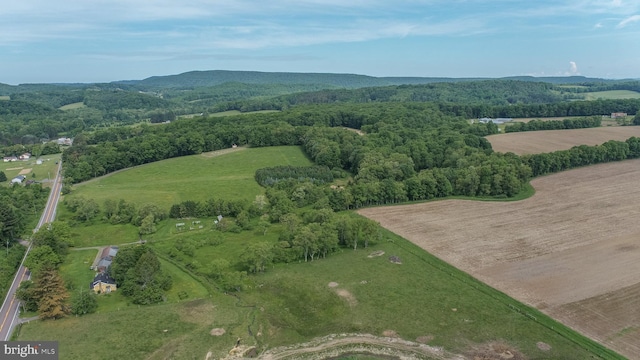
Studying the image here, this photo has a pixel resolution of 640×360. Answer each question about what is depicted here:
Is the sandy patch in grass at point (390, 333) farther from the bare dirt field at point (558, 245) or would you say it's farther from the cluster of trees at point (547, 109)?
the cluster of trees at point (547, 109)

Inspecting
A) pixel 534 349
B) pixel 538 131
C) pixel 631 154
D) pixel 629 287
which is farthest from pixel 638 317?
pixel 538 131

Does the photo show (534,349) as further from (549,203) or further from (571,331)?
(549,203)

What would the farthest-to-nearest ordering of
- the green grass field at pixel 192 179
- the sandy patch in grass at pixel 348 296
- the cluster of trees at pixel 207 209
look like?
the green grass field at pixel 192 179, the cluster of trees at pixel 207 209, the sandy patch in grass at pixel 348 296

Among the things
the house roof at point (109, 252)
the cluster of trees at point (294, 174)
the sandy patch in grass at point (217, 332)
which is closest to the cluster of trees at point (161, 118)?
the cluster of trees at point (294, 174)

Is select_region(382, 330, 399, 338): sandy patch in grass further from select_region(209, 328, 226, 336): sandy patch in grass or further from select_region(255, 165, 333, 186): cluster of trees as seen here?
select_region(255, 165, 333, 186): cluster of trees

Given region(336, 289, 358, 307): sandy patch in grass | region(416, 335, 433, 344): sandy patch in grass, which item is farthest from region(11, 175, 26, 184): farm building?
region(416, 335, 433, 344): sandy patch in grass

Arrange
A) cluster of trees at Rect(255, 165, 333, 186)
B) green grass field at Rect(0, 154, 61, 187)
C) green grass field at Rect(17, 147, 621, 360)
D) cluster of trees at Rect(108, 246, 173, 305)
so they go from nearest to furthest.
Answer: green grass field at Rect(17, 147, 621, 360) < cluster of trees at Rect(108, 246, 173, 305) < cluster of trees at Rect(255, 165, 333, 186) < green grass field at Rect(0, 154, 61, 187)
